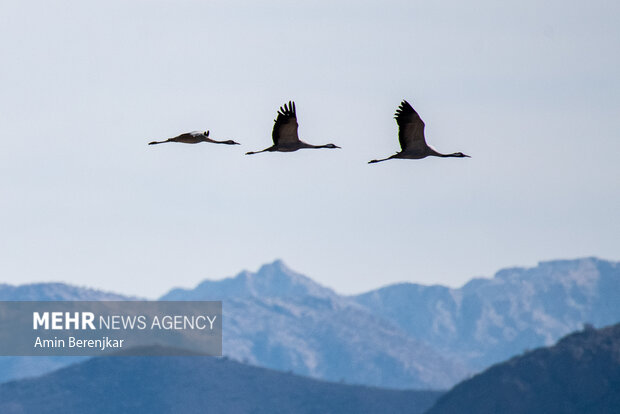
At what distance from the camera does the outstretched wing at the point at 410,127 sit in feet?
180

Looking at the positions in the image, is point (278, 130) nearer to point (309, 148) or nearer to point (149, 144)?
point (309, 148)

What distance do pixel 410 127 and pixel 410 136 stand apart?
52cm

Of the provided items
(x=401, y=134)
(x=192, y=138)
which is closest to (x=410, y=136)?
(x=401, y=134)

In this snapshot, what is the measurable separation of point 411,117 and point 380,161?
2.44 meters

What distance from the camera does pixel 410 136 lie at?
5550cm

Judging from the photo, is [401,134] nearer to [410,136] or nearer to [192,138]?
[410,136]

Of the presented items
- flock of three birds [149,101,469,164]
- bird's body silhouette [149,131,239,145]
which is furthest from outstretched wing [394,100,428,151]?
bird's body silhouette [149,131,239,145]

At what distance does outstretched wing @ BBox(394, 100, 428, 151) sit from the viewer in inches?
2165

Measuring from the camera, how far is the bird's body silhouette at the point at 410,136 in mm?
55031

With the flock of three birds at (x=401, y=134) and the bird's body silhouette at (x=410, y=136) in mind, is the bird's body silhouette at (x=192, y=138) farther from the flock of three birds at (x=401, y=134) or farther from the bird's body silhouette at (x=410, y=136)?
the bird's body silhouette at (x=410, y=136)

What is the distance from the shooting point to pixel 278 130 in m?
55.5

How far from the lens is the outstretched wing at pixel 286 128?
55375mm

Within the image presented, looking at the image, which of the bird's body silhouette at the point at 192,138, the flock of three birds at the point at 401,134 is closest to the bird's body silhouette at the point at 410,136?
the flock of three birds at the point at 401,134

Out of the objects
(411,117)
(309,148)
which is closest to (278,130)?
(309,148)
